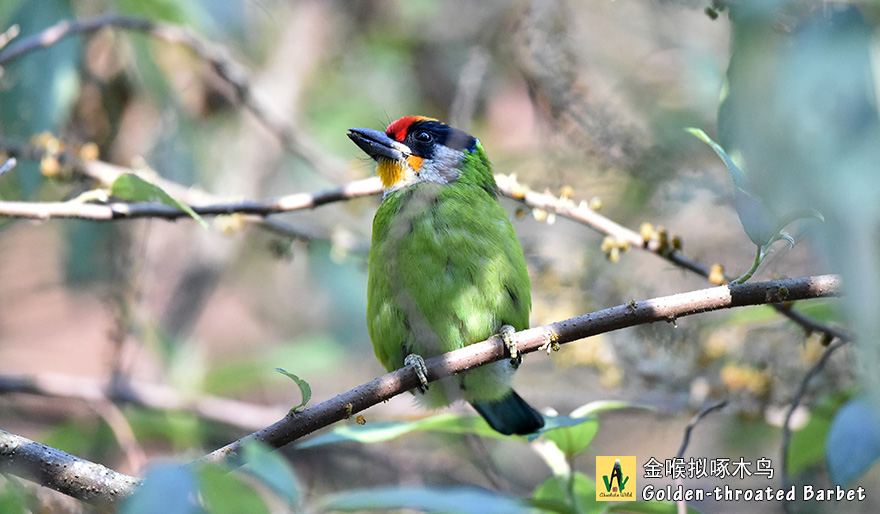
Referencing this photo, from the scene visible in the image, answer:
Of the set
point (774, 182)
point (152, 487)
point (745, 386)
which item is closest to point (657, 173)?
point (745, 386)

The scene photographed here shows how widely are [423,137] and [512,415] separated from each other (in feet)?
3.89

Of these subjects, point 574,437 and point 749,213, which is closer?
point 749,213

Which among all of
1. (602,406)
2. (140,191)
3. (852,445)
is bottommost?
(852,445)

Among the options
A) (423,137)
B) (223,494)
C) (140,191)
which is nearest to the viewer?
(223,494)

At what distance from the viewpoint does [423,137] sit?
3.16m

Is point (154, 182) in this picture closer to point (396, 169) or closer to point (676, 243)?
point (396, 169)

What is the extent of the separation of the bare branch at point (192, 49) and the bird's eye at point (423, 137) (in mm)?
661

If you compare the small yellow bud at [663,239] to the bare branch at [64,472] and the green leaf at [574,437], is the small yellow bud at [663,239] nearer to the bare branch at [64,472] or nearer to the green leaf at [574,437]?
the green leaf at [574,437]

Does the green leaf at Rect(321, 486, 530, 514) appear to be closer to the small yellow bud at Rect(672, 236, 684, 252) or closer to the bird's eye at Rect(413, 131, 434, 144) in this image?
the small yellow bud at Rect(672, 236, 684, 252)

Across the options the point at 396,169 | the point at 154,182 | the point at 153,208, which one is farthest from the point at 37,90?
the point at 396,169

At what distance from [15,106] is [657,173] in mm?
2667

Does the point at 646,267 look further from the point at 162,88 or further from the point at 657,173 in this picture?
the point at 162,88

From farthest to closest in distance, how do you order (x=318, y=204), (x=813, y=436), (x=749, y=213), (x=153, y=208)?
(x=813, y=436), (x=318, y=204), (x=153, y=208), (x=749, y=213)

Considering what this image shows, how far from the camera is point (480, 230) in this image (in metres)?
2.58
